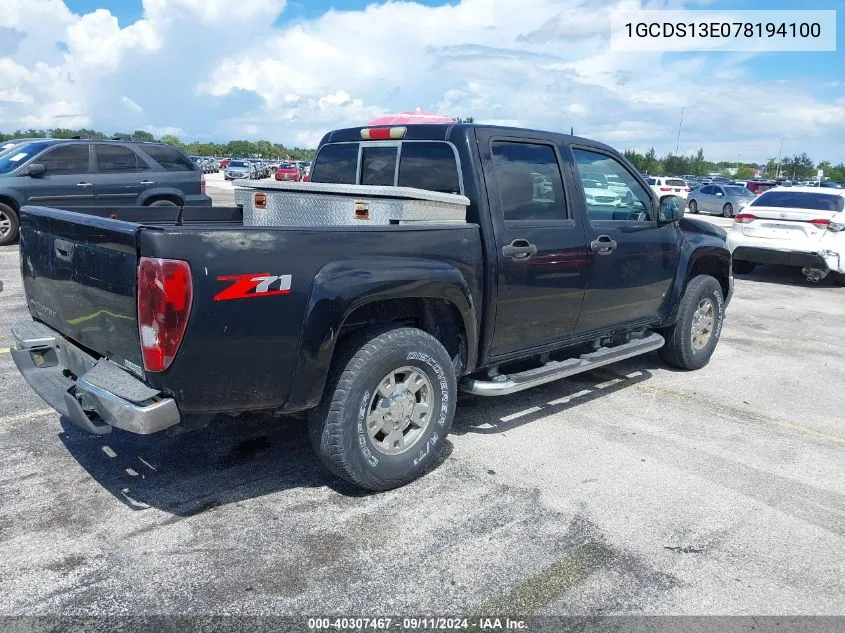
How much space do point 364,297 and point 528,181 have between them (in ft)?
5.19

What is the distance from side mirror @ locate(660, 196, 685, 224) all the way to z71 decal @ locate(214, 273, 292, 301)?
11.0 feet

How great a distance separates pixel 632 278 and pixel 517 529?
242 cm

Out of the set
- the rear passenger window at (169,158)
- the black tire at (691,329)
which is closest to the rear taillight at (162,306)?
the black tire at (691,329)

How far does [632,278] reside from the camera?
5203 millimetres

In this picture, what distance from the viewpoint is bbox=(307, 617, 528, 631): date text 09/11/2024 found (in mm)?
2693

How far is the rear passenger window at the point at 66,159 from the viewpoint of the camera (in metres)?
11.5

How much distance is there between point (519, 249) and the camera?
4227 millimetres

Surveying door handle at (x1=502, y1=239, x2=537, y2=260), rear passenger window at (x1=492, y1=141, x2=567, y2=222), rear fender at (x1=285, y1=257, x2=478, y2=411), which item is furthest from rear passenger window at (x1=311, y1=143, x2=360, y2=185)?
rear fender at (x1=285, y1=257, x2=478, y2=411)

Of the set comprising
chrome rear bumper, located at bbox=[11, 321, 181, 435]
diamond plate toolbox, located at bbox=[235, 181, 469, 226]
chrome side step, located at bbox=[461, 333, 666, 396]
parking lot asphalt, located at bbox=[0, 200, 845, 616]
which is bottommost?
parking lot asphalt, located at bbox=[0, 200, 845, 616]

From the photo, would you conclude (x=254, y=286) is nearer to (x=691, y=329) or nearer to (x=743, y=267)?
(x=691, y=329)

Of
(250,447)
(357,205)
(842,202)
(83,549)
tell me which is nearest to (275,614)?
(83,549)

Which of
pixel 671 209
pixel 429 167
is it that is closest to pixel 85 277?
pixel 429 167

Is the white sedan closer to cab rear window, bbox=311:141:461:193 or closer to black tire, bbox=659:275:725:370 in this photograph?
black tire, bbox=659:275:725:370

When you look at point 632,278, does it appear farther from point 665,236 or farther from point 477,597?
point 477,597
